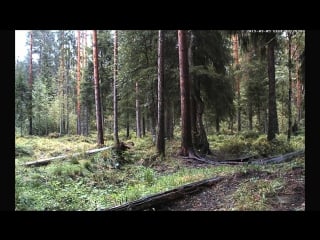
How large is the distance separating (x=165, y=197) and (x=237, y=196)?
4.70 feet

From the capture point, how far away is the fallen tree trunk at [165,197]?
6.69 meters

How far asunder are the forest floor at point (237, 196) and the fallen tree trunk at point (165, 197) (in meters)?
0.10

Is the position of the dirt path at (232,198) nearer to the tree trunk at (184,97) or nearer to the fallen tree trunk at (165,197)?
the fallen tree trunk at (165,197)

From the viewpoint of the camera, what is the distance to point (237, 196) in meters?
7.02

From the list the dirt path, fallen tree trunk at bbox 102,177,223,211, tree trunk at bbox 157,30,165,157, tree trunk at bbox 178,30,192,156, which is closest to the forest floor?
the dirt path

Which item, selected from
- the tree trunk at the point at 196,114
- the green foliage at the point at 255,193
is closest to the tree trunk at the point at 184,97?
the tree trunk at the point at 196,114

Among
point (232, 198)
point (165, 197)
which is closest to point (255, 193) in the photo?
point (232, 198)

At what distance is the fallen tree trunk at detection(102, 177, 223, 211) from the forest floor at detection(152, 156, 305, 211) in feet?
0.33

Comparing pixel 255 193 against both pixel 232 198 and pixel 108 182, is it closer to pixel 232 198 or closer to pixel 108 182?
pixel 232 198
